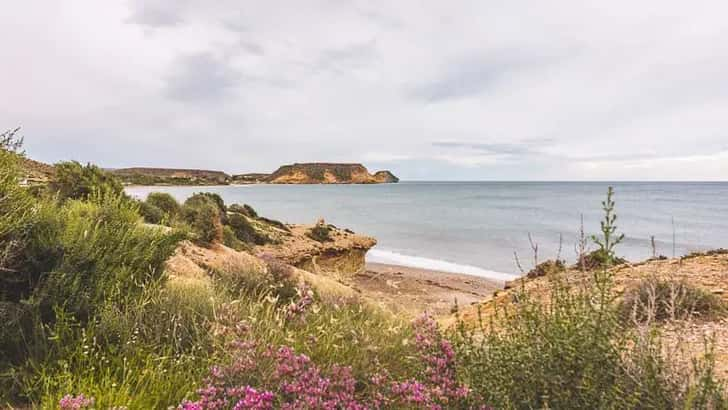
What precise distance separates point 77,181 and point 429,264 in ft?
62.1

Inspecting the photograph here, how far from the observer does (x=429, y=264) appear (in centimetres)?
2522

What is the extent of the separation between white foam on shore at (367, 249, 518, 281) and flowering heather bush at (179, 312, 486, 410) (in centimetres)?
1925

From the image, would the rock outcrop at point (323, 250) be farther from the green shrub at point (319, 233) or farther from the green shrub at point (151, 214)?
the green shrub at point (151, 214)

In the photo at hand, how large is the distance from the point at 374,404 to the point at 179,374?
1471mm

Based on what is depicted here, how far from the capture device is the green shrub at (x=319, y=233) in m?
22.5

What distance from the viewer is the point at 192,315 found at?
3.86 m

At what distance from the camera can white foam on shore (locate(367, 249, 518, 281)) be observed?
72.1 ft

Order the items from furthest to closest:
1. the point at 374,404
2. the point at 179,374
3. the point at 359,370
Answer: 1. the point at 359,370
2. the point at 179,374
3. the point at 374,404

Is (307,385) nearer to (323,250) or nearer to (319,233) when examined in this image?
(323,250)

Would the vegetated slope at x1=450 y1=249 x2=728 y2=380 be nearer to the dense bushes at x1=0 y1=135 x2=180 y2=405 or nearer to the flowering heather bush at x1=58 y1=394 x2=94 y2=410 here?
the flowering heather bush at x1=58 y1=394 x2=94 y2=410

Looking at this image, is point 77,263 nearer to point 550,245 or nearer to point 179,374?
point 179,374

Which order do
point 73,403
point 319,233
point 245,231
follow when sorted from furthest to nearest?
point 319,233 < point 245,231 < point 73,403

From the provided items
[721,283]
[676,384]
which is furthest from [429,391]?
[721,283]

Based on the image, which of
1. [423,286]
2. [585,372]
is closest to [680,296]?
[585,372]
